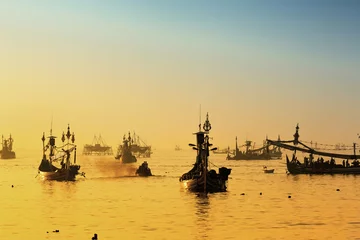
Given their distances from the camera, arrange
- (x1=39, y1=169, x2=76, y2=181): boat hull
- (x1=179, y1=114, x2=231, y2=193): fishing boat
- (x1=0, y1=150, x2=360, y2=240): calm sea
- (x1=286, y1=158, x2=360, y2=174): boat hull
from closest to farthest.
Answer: (x1=0, y1=150, x2=360, y2=240): calm sea → (x1=179, y1=114, x2=231, y2=193): fishing boat → (x1=39, y1=169, x2=76, y2=181): boat hull → (x1=286, y1=158, x2=360, y2=174): boat hull

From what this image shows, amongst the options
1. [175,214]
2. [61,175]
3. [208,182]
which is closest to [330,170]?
[61,175]

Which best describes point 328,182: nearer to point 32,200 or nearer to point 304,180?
point 304,180

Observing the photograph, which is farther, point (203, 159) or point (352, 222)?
point (203, 159)

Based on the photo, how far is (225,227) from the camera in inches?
2798

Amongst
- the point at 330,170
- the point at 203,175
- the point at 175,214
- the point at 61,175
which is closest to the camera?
the point at 175,214

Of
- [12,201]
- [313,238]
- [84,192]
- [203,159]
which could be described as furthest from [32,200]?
[313,238]

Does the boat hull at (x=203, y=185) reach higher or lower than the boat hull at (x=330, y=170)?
lower

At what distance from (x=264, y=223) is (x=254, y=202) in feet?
95.2

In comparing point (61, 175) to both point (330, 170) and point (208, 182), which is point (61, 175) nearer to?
point (208, 182)

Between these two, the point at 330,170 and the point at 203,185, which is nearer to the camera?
the point at 203,185

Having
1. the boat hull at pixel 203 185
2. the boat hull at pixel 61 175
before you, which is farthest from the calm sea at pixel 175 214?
the boat hull at pixel 61 175

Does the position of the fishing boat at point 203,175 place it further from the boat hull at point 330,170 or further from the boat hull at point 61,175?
the boat hull at point 330,170

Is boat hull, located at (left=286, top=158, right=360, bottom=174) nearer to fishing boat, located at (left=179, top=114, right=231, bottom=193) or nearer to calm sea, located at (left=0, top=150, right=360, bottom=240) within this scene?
calm sea, located at (left=0, top=150, right=360, bottom=240)

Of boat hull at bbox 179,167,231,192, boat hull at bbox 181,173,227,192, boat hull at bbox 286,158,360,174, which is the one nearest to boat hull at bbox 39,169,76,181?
boat hull at bbox 179,167,231,192
